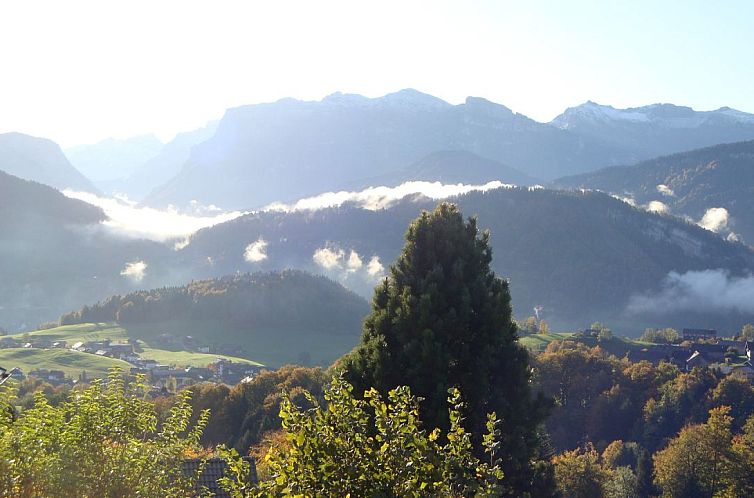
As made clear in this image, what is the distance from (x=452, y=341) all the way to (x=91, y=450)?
50.4 feet

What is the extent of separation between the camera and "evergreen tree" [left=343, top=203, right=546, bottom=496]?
1014 inches

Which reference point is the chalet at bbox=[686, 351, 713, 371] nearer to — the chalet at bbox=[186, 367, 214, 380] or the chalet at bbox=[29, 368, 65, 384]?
the chalet at bbox=[186, 367, 214, 380]

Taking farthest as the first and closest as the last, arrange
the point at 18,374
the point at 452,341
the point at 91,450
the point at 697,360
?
the point at 697,360 → the point at 18,374 → the point at 452,341 → the point at 91,450

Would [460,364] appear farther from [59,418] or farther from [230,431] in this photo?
[230,431]

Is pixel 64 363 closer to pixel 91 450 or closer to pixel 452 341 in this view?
pixel 452 341

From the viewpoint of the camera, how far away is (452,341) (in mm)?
26953

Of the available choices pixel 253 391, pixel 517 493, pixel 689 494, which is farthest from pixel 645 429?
pixel 517 493

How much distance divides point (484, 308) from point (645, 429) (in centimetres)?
8986

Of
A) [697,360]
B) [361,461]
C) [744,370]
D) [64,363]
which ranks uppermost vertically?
[361,461]

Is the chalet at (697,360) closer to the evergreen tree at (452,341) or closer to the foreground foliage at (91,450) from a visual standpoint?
the evergreen tree at (452,341)

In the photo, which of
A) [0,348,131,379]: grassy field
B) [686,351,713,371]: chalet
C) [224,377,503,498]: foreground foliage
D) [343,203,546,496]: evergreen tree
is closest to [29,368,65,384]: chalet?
[0,348,131,379]: grassy field

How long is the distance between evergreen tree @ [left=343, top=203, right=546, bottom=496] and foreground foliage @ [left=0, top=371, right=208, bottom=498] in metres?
11.2

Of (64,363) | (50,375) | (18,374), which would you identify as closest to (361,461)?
(18,374)

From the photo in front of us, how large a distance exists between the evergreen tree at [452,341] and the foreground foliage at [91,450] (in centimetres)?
1117
